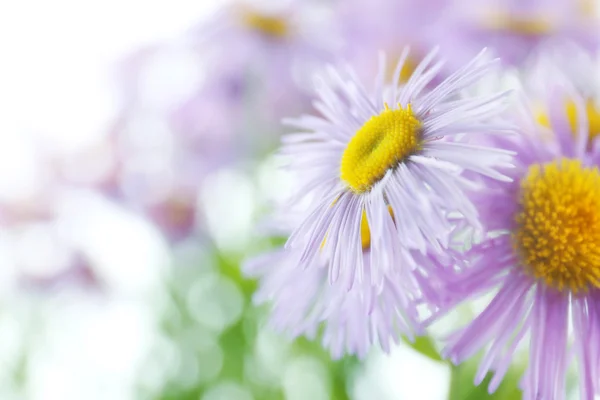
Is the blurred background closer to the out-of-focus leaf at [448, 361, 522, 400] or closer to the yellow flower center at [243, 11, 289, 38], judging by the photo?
the yellow flower center at [243, 11, 289, 38]

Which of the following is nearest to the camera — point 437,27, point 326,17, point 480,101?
point 480,101

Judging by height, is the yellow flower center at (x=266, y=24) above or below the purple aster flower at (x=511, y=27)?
below

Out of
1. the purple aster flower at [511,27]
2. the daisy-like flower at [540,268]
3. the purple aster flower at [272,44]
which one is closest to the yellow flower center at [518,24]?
the purple aster flower at [511,27]

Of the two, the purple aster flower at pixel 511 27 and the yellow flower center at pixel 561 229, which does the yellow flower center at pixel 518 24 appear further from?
the yellow flower center at pixel 561 229

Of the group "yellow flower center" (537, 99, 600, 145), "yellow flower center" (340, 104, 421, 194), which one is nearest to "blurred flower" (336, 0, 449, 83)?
"yellow flower center" (537, 99, 600, 145)

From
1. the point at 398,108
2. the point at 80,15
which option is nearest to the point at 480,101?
the point at 398,108

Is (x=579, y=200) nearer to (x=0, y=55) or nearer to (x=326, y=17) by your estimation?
(x=326, y=17)
